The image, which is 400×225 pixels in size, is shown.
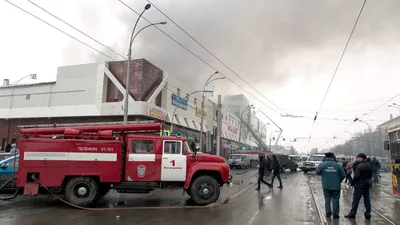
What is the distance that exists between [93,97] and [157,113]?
23.3 ft

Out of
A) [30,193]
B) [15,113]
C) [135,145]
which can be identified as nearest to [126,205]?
[135,145]

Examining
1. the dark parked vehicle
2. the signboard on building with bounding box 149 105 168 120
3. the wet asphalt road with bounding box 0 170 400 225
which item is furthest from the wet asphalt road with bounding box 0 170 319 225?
the dark parked vehicle

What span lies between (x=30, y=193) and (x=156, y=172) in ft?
13.2

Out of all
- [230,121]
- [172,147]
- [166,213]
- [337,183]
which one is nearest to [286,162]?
[172,147]

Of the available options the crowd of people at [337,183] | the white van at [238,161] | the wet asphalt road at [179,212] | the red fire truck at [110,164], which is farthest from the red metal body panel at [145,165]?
the white van at [238,161]

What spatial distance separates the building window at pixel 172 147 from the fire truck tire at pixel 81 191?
265 centimetres

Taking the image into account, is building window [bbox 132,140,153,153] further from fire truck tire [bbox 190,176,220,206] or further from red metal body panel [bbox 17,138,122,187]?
fire truck tire [bbox 190,176,220,206]

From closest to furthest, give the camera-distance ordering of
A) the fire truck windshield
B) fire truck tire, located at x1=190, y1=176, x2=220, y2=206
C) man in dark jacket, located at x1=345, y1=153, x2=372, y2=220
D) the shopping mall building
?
man in dark jacket, located at x1=345, y1=153, x2=372, y2=220 < fire truck tire, located at x1=190, y1=176, x2=220, y2=206 < the fire truck windshield < the shopping mall building

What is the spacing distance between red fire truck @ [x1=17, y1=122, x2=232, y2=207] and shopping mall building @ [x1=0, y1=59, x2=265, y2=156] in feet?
67.6

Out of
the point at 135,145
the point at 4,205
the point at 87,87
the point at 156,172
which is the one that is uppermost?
the point at 87,87

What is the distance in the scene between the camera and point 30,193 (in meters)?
10.3

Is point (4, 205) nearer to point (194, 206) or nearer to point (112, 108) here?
point (194, 206)

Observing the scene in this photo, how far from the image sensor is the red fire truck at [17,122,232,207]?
10594mm

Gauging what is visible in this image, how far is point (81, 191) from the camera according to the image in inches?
421
